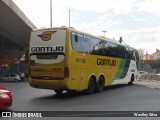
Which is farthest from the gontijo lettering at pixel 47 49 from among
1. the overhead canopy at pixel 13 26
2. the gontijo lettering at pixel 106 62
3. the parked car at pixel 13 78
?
the parked car at pixel 13 78

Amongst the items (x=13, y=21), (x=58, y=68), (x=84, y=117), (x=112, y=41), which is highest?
(x=13, y=21)

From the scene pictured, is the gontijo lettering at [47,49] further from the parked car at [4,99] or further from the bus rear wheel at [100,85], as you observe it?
the parked car at [4,99]

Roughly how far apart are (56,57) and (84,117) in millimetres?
6039

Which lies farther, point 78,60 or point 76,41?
point 78,60

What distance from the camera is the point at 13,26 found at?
4638cm

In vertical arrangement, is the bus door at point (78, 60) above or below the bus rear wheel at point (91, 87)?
above

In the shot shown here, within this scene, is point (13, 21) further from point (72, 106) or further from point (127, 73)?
point (72, 106)

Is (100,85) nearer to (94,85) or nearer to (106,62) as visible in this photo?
(94,85)

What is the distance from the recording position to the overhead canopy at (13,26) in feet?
118

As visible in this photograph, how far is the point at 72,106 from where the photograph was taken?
13438 mm

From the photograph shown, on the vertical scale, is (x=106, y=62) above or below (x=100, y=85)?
above

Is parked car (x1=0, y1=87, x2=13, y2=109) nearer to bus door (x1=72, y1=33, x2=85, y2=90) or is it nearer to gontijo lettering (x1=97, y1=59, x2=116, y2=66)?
bus door (x1=72, y1=33, x2=85, y2=90)

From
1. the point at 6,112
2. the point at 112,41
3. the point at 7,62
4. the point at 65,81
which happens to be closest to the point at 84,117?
the point at 6,112

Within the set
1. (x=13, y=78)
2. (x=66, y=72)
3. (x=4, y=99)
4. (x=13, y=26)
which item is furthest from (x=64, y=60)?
(x=13, y=78)
